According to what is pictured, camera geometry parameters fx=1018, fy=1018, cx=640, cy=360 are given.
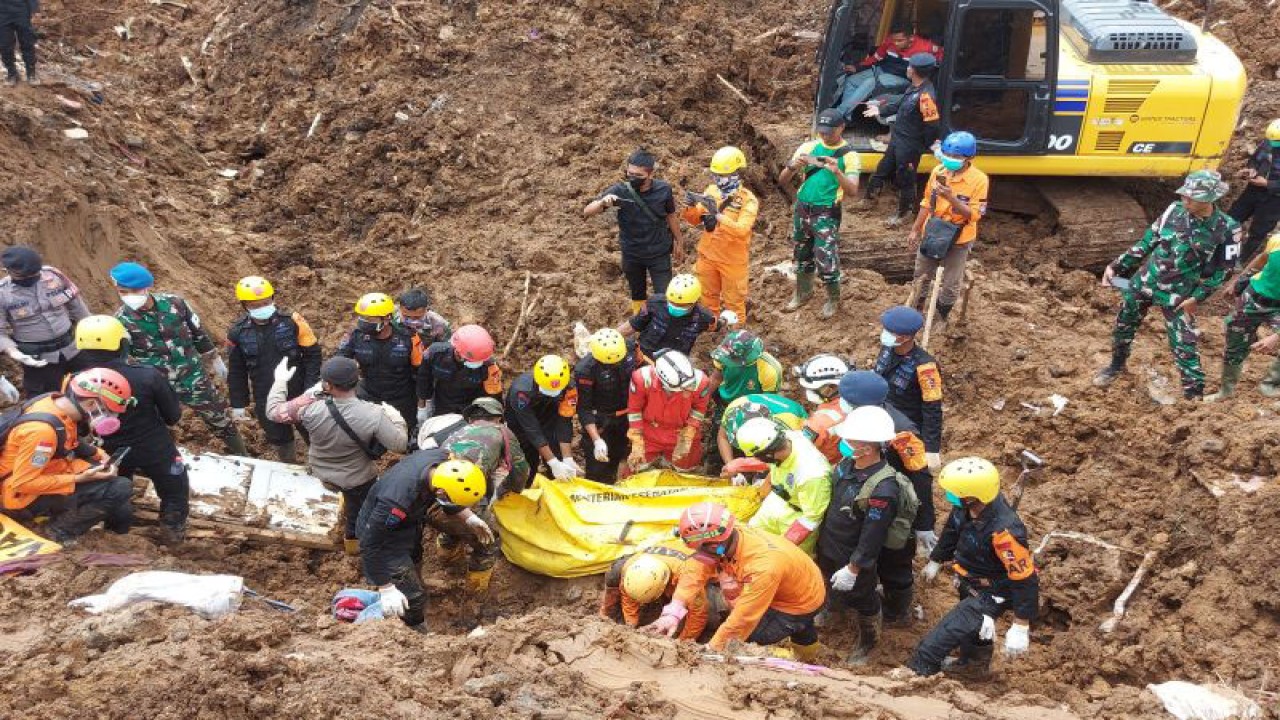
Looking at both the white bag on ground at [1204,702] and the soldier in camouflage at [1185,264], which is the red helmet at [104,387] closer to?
the white bag on ground at [1204,702]

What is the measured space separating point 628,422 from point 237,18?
10.9m

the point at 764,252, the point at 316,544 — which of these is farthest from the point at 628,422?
the point at 764,252

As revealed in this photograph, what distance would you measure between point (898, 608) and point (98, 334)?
5.13 meters

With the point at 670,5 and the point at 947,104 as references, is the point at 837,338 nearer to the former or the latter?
the point at 947,104

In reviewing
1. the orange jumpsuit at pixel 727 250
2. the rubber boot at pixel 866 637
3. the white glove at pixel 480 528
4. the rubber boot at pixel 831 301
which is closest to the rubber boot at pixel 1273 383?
the rubber boot at pixel 831 301

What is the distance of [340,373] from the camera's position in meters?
6.04

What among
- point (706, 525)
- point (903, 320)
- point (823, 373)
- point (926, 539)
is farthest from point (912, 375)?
point (706, 525)

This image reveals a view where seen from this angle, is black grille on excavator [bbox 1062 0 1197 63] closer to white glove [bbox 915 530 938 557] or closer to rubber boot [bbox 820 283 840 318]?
rubber boot [bbox 820 283 840 318]

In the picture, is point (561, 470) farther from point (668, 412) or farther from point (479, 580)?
point (479, 580)

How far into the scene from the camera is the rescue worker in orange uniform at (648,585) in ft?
17.5

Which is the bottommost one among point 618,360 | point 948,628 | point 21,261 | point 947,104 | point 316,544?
point 316,544

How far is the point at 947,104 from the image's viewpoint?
9180 mm

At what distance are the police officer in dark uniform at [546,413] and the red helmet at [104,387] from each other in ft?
7.54

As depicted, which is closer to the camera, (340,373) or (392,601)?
(392,601)
